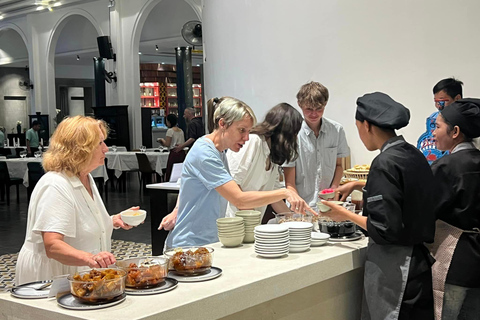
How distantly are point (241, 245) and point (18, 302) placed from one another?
109cm

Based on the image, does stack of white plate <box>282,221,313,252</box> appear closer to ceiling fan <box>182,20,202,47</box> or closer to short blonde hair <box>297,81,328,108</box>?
short blonde hair <box>297,81,328,108</box>

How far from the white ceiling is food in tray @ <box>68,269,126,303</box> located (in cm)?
1623

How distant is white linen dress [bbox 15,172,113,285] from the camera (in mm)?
2473

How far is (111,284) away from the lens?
72.8 inches

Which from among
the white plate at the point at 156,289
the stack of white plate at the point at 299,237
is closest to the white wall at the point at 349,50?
the stack of white plate at the point at 299,237

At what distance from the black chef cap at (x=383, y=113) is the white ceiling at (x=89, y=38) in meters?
15.6

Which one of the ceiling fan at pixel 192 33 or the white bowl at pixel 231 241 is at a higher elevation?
the ceiling fan at pixel 192 33

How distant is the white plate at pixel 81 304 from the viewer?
1.82m

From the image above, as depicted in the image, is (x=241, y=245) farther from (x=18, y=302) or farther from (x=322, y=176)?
(x=322, y=176)

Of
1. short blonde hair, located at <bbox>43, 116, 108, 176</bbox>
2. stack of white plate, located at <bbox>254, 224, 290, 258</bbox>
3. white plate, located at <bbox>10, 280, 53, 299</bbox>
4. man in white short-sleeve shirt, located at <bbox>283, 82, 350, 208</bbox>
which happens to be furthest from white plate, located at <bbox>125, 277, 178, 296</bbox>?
man in white short-sleeve shirt, located at <bbox>283, 82, 350, 208</bbox>

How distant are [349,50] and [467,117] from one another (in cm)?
318

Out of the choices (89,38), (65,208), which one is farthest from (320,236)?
(89,38)

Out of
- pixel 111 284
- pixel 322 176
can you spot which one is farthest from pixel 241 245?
pixel 322 176

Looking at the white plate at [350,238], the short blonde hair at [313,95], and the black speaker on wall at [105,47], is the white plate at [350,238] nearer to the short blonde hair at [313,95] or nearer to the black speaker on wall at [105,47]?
the short blonde hair at [313,95]
